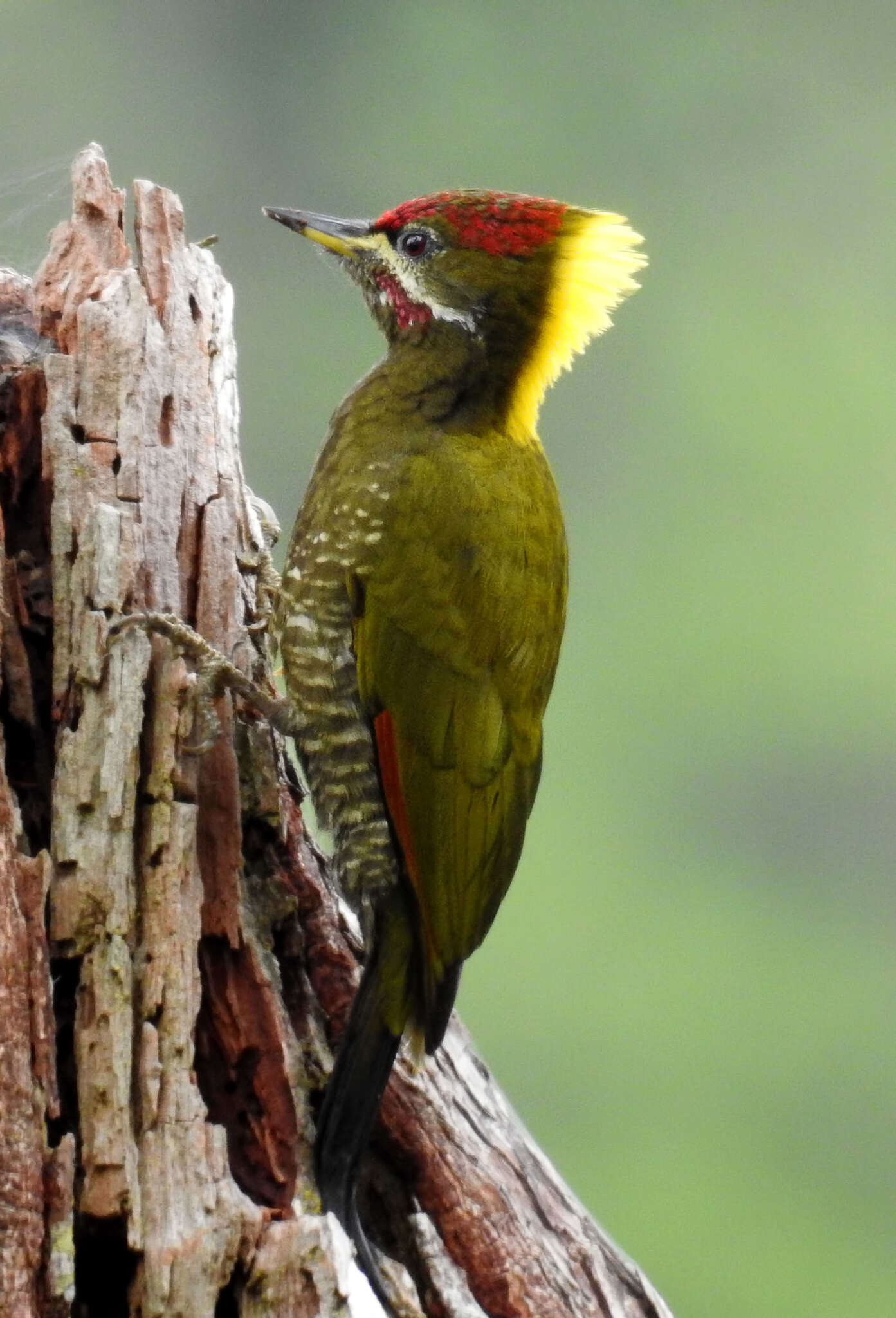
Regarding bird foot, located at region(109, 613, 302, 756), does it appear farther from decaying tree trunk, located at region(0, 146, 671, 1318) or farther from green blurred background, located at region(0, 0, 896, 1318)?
green blurred background, located at region(0, 0, 896, 1318)

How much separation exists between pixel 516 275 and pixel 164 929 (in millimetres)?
1378

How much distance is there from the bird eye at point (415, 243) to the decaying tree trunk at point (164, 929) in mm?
354

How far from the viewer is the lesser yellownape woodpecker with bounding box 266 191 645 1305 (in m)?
2.30

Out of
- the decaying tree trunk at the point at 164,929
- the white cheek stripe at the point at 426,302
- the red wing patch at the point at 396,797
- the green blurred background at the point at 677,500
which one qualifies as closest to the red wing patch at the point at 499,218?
the white cheek stripe at the point at 426,302

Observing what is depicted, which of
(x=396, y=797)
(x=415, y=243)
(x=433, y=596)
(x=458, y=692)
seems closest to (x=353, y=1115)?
(x=396, y=797)

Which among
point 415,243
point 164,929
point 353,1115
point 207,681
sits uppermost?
point 415,243

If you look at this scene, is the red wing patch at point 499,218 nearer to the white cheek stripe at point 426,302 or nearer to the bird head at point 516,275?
the bird head at point 516,275

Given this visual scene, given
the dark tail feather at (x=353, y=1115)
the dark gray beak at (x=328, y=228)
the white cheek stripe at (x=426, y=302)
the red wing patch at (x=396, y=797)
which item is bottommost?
the dark tail feather at (x=353, y=1115)

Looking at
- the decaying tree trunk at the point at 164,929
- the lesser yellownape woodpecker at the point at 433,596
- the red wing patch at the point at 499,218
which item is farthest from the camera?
the red wing patch at the point at 499,218

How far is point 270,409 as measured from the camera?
17.5 feet

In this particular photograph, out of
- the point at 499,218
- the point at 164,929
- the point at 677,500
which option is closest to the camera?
the point at 164,929

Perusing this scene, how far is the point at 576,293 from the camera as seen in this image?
2766mm

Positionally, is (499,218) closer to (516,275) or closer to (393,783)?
(516,275)

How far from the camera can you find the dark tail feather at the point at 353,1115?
2090 mm
